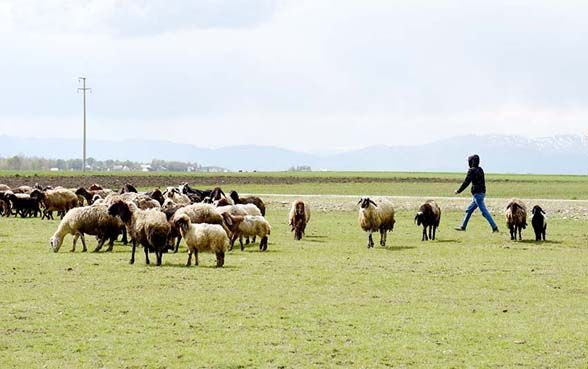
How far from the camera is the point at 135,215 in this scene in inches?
829

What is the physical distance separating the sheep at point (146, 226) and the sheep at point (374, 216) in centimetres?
750

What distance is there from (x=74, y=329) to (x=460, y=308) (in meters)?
6.73

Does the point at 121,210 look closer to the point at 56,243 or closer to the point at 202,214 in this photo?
the point at 202,214

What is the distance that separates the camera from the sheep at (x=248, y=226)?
24375 millimetres

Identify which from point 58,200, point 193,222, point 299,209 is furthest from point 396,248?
point 58,200

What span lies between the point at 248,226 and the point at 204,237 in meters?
4.51

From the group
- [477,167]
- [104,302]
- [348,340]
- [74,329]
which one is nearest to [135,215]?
[104,302]

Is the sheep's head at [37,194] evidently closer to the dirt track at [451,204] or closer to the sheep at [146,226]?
the dirt track at [451,204]

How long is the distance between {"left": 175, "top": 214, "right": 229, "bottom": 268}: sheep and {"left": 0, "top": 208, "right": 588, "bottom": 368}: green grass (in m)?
0.53

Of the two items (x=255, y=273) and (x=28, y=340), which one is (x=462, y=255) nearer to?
(x=255, y=273)

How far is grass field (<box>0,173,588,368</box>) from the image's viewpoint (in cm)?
1153

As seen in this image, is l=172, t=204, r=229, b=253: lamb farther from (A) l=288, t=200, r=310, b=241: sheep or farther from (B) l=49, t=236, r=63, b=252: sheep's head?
(A) l=288, t=200, r=310, b=241: sheep

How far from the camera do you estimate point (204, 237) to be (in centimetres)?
1997

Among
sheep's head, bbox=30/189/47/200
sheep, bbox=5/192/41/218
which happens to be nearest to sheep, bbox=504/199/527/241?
sheep's head, bbox=30/189/47/200
